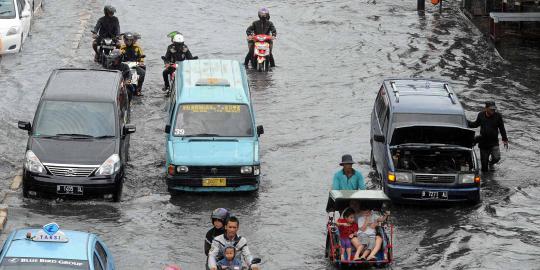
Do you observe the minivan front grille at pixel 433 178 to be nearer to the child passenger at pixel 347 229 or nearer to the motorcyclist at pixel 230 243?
the child passenger at pixel 347 229

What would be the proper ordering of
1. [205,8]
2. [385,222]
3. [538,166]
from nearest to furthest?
1. [385,222]
2. [538,166]
3. [205,8]

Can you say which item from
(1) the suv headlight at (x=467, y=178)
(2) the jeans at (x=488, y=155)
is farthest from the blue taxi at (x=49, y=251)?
(2) the jeans at (x=488, y=155)

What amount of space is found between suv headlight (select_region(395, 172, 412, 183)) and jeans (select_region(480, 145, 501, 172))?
314cm

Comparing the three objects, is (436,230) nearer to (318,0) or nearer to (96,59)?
(96,59)

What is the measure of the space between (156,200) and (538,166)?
808 centimetres


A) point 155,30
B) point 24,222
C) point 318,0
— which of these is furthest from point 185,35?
point 24,222

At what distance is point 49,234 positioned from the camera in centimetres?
1483

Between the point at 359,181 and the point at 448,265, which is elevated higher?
the point at 359,181

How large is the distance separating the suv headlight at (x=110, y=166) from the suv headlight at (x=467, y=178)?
6.01 m

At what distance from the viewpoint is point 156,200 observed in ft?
74.7

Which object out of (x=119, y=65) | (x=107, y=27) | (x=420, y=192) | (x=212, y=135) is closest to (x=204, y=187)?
(x=212, y=135)

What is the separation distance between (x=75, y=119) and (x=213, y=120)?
259 cm

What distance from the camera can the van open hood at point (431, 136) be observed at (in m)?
22.7

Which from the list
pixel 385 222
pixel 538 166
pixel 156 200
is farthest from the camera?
pixel 538 166
